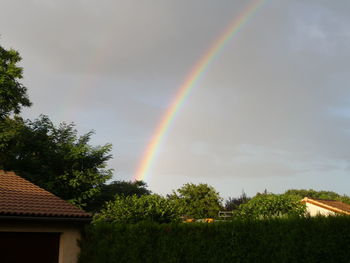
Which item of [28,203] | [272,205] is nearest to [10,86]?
[28,203]

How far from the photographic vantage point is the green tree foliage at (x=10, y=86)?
23422 mm

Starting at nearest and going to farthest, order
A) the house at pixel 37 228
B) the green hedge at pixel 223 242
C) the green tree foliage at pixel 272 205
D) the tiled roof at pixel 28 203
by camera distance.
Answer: the green hedge at pixel 223 242
the house at pixel 37 228
the tiled roof at pixel 28 203
the green tree foliage at pixel 272 205

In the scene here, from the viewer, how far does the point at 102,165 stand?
92.0ft

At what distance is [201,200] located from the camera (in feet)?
129

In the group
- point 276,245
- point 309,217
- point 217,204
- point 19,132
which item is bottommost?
point 276,245

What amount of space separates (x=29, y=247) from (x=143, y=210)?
4.46m

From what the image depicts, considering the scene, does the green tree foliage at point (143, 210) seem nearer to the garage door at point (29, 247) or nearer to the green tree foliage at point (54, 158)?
the garage door at point (29, 247)

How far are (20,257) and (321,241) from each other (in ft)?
35.2

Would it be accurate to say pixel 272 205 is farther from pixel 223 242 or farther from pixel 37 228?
pixel 37 228

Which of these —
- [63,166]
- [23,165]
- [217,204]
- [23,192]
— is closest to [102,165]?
[63,166]

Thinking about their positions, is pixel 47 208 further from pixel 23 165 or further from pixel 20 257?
pixel 23 165

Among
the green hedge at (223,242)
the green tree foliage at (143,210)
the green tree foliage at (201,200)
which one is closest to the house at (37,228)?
the green hedge at (223,242)

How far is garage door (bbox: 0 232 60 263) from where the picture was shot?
553 inches

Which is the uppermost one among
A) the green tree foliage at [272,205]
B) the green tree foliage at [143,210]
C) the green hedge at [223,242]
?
the green tree foliage at [272,205]
